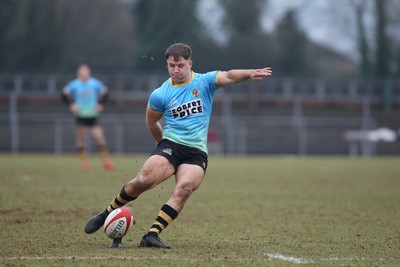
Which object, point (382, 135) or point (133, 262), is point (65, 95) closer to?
point (133, 262)

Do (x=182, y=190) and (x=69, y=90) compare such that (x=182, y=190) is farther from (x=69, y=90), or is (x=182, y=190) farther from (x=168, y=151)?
(x=69, y=90)

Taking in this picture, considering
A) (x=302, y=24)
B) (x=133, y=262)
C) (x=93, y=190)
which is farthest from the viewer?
(x=302, y=24)

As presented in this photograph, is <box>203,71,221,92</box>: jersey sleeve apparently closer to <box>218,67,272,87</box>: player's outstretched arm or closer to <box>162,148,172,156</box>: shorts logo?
<box>218,67,272,87</box>: player's outstretched arm

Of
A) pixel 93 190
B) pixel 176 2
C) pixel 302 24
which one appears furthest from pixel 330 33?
pixel 93 190

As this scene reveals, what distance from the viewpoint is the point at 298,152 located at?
36812 mm

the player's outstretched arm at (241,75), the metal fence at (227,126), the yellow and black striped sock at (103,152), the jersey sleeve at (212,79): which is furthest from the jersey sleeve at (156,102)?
the metal fence at (227,126)

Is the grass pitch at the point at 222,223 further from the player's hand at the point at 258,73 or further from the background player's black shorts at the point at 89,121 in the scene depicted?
the background player's black shorts at the point at 89,121

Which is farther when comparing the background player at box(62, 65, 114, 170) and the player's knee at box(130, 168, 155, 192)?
the background player at box(62, 65, 114, 170)

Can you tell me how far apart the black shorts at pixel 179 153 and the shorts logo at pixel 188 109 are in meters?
0.30

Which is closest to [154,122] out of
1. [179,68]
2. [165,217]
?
[179,68]

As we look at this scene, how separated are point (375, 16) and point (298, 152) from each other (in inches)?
686

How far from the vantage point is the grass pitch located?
6828 mm

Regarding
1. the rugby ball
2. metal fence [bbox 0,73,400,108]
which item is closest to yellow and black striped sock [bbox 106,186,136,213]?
the rugby ball

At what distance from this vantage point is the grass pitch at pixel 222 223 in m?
6.83
